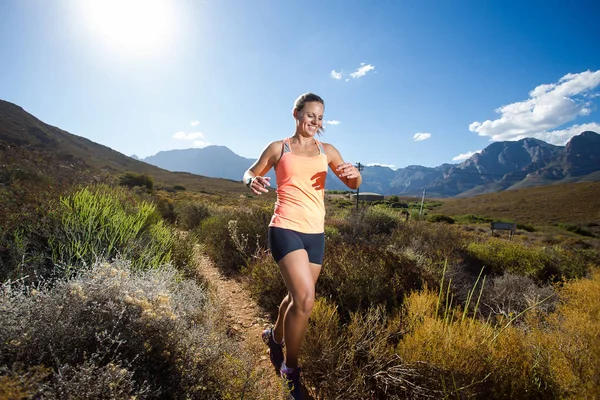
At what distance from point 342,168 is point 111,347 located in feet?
7.28

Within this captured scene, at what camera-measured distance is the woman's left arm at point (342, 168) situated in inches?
93.8

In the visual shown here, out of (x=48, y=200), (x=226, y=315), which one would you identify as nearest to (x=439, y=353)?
(x=226, y=315)

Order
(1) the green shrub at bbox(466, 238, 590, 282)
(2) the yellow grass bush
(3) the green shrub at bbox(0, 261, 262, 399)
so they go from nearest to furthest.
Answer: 1. (3) the green shrub at bbox(0, 261, 262, 399)
2. (2) the yellow grass bush
3. (1) the green shrub at bbox(466, 238, 590, 282)

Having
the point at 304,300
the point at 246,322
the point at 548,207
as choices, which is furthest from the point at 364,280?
the point at 548,207

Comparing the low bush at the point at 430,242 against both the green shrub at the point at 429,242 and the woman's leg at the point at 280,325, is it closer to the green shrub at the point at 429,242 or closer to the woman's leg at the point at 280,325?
the green shrub at the point at 429,242

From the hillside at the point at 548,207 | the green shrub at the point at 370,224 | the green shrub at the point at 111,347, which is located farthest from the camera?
the hillside at the point at 548,207

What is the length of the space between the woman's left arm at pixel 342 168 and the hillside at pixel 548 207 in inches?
2070

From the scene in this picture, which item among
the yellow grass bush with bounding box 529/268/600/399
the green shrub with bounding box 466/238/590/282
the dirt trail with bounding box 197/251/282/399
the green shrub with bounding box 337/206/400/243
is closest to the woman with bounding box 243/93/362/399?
the dirt trail with bounding box 197/251/282/399

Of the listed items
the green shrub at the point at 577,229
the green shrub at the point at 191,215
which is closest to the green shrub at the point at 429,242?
the green shrub at the point at 191,215

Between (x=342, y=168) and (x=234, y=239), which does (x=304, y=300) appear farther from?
(x=234, y=239)

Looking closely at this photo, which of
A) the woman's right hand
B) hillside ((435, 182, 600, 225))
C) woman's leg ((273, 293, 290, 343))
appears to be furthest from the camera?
hillside ((435, 182, 600, 225))

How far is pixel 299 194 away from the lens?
2211 millimetres

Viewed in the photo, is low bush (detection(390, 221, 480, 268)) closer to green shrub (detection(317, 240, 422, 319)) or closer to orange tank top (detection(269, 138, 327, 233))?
green shrub (detection(317, 240, 422, 319))

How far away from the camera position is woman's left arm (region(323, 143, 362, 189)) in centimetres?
238
